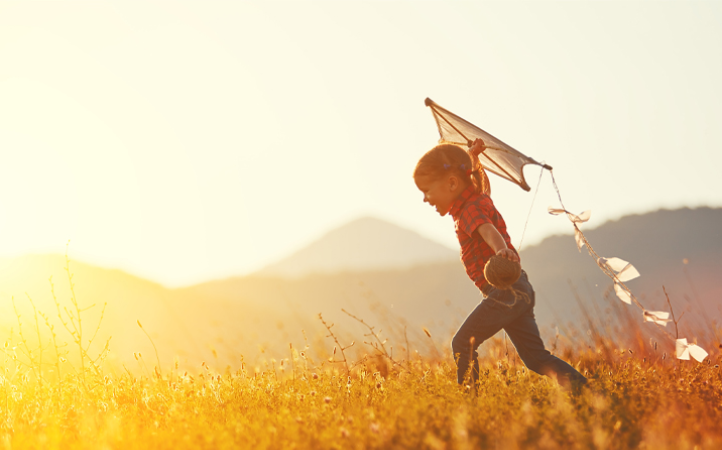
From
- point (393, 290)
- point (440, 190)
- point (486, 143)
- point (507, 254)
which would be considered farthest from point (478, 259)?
point (393, 290)

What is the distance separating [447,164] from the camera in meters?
3.49

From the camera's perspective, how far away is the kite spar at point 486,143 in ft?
12.3

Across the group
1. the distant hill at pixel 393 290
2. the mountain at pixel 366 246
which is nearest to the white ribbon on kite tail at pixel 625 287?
the distant hill at pixel 393 290

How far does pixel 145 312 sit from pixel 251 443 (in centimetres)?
2013

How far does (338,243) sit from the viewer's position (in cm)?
7375

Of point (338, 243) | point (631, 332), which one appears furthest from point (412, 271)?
point (338, 243)

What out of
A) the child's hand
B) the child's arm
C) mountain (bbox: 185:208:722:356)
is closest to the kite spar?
the child's arm

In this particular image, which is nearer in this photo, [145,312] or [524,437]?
[524,437]

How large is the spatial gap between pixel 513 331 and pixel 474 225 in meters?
0.88

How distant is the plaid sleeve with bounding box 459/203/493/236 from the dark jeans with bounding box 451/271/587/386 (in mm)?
474

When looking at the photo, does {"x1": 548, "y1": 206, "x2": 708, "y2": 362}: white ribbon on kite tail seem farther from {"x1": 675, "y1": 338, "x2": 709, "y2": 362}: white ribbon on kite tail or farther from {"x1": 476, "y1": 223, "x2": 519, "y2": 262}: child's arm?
{"x1": 476, "y1": 223, "x2": 519, "y2": 262}: child's arm

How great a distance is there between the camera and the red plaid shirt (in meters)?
3.34

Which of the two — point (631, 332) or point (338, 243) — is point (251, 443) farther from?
point (338, 243)

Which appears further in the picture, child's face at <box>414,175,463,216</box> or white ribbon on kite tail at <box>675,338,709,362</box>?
child's face at <box>414,175,463,216</box>
